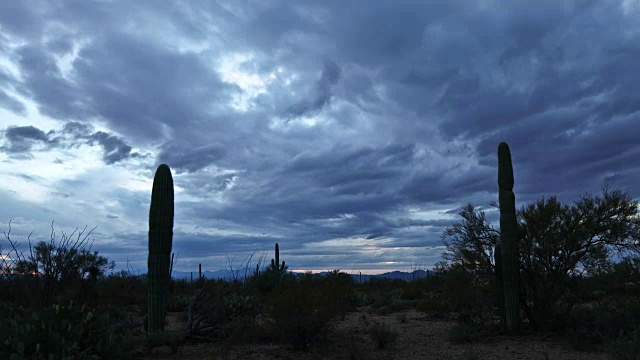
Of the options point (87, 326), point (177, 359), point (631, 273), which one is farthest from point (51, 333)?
point (631, 273)

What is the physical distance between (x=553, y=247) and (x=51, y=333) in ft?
36.5

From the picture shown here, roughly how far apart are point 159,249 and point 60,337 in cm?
424

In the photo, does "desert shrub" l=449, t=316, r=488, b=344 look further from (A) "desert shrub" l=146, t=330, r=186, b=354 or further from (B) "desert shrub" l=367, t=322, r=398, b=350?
(A) "desert shrub" l=146, t=330, r=186, b=354

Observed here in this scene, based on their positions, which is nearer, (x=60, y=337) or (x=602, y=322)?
(x=60, y=337)

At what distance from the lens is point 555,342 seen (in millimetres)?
11828

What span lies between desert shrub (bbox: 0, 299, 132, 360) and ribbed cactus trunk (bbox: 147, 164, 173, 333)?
9.66 ft

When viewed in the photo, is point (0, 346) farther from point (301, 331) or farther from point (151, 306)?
point (301, 331)

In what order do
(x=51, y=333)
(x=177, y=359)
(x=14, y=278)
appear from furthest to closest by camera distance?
(x=14, y=278) < (x=177, y=359) < (x=51, y=333)

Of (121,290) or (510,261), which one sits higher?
(510,261)

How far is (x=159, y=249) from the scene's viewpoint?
1216 centimetres

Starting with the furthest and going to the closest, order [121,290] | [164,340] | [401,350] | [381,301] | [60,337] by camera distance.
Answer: [121,290], [381,301], [401,350], [164,340], [60,337]

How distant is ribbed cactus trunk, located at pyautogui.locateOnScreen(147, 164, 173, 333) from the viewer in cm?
1194

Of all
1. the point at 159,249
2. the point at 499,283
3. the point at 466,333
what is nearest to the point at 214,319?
the point at 159,249

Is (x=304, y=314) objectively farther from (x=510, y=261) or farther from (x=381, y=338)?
(x=510, y=261)
